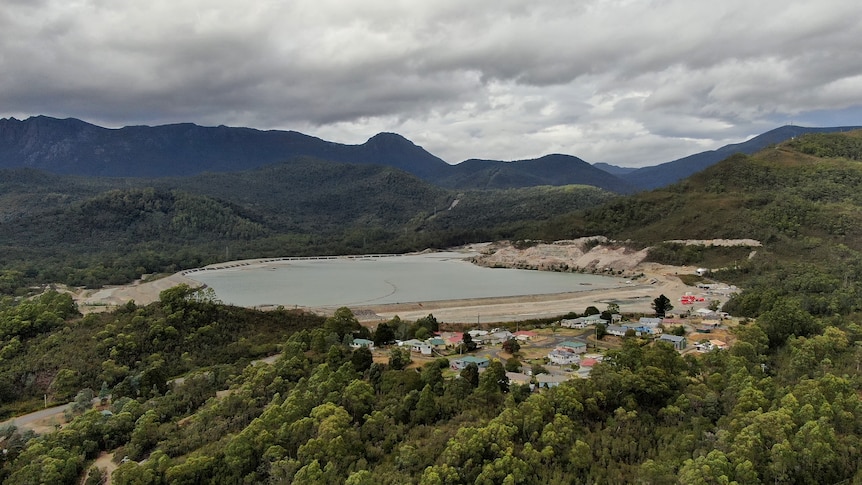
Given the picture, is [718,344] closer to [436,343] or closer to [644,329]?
[644,329]

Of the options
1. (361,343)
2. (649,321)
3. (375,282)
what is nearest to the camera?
(361,343)

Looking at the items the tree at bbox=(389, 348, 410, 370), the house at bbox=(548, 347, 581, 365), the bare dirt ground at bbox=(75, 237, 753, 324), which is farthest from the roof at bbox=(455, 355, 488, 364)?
the bare dirt ground at bbox=(75, 237, 753, 324)

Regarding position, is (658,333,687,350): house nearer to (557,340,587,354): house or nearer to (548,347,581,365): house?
(557,340,587,354): house

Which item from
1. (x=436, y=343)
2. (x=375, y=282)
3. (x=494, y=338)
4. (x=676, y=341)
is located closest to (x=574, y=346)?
(x=494, y=338)

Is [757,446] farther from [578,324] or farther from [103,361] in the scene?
[103,361]

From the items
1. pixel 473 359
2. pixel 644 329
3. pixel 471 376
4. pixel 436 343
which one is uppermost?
pixel 471 376

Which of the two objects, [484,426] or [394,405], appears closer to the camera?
[484,426]

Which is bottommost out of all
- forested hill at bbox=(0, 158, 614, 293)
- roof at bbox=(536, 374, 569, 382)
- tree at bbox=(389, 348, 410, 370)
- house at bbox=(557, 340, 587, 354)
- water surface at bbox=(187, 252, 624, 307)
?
water surface at bbox=(187, 252, 624, 307)

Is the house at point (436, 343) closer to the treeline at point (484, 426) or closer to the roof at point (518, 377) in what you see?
the treeline at point (484, 426)

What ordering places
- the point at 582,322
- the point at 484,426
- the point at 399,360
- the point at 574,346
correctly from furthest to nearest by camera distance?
the point at 582,322
the point at 574,346
the point at 399,360
the point at 484,426
